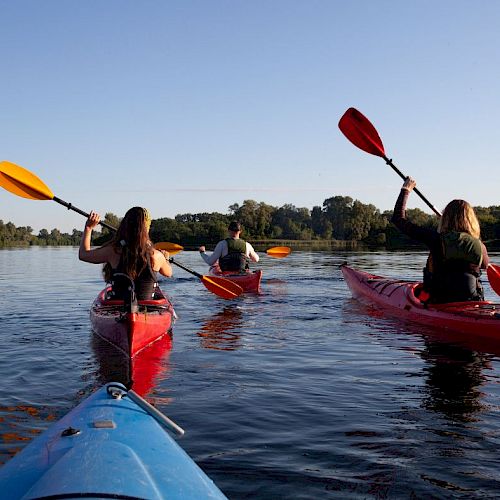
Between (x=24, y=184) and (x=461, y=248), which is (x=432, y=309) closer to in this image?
(x=461, y=248)

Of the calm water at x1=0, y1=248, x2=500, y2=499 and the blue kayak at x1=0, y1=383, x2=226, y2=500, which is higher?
the blue kayak at x1=0, y1=383, x2=226, y2=500

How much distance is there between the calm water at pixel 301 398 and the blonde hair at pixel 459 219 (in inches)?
→ 54.2

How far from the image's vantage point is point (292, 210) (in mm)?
126000

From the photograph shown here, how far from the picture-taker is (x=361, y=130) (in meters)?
9.38

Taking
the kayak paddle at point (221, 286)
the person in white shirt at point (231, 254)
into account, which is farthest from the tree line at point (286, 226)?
the kayak paddle at point (221, 286)

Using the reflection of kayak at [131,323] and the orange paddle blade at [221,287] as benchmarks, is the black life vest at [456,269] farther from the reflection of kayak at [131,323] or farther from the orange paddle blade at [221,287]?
the reflection of kayak at [131,323]

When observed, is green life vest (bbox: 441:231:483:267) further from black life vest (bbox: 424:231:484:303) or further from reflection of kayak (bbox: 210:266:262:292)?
reflection of kayak (bbox: 210:266:262:292)

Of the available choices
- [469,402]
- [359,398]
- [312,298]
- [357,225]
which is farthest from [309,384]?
[357,225]

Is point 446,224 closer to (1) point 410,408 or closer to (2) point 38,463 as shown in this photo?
(1) point 410,408

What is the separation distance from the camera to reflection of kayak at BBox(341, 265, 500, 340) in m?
6.75

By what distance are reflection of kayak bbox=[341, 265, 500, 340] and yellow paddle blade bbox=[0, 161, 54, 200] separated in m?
5.28

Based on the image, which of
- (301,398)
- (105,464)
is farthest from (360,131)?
(105,464)

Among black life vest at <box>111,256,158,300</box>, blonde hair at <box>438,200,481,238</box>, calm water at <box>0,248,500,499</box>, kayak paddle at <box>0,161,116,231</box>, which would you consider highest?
kayak paddle at <box>0,161,116,231</box>

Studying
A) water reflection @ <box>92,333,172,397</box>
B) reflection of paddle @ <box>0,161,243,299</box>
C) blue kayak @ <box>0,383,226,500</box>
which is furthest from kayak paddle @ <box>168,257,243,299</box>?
blue kayak @ <box>0,383,226,500</box>
